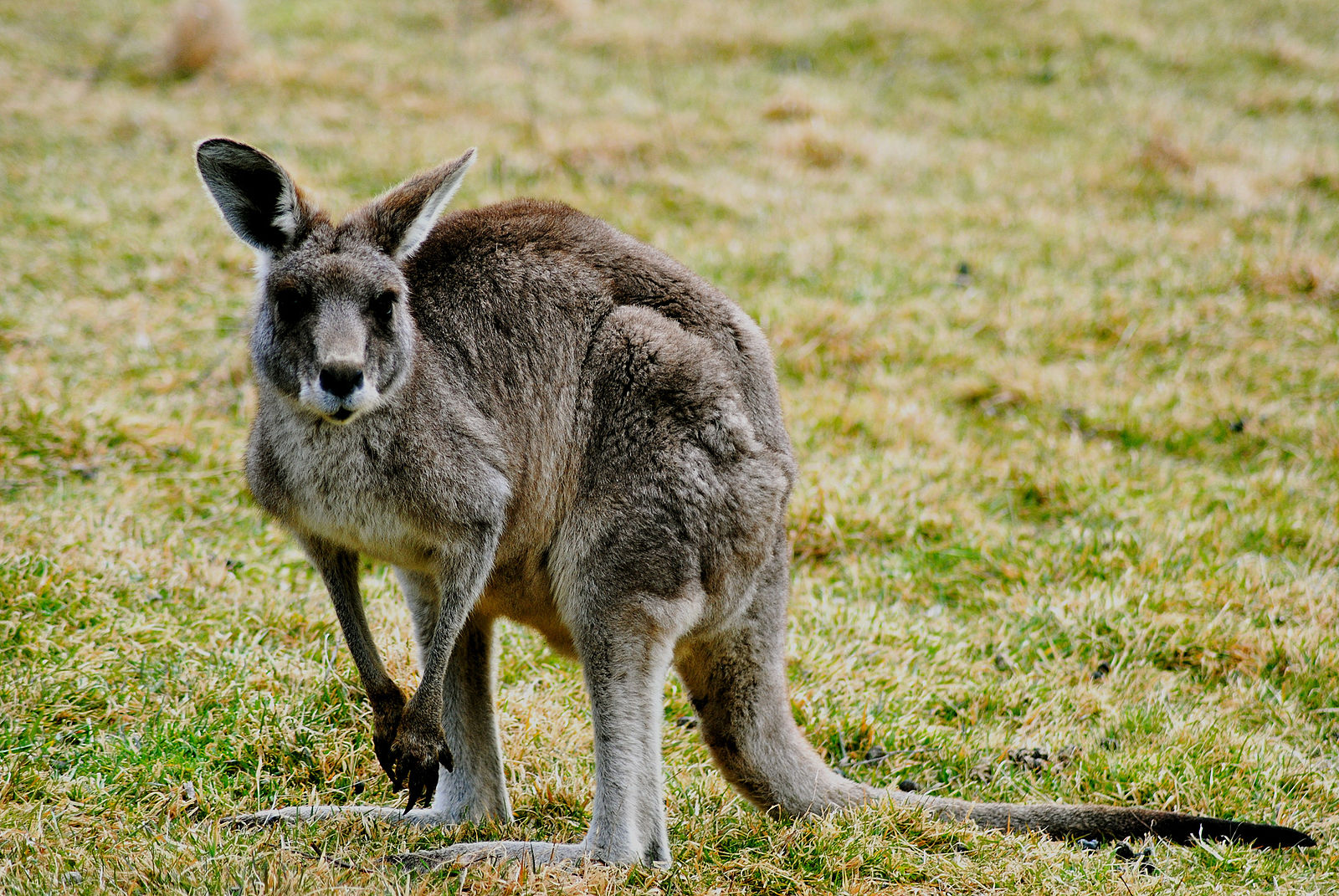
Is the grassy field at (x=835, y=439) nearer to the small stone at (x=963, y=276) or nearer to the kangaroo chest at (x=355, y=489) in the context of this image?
the small stone at (x=963, y=276)

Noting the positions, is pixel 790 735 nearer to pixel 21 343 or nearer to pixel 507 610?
pixel 507 610

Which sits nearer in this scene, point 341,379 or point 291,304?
point 341,379

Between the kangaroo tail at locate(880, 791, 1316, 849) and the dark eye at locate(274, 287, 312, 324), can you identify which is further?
the kangaroo tail at locate(880, 791, 1316, 849)

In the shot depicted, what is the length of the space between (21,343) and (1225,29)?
42.7 feet

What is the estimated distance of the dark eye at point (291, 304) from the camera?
124 inches

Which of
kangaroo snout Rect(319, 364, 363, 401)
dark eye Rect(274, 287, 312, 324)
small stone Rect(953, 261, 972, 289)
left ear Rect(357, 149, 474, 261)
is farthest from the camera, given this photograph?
small stone Rect(953, 261, 972, 289)

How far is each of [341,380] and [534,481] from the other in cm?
78

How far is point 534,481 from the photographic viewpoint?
11.7 ft

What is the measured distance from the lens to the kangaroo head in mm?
3023

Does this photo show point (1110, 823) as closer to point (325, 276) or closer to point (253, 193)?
point (325, 276)

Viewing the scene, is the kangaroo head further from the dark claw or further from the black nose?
the dark claw

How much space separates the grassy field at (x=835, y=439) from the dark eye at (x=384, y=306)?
1.41 meters

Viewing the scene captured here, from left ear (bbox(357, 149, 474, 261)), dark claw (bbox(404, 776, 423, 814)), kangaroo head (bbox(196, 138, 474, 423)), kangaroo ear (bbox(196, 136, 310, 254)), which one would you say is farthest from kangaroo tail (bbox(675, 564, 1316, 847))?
kangaroo ear (bbox(196, 136, 310, 254))

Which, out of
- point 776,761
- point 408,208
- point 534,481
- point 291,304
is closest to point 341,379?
point 291,304
